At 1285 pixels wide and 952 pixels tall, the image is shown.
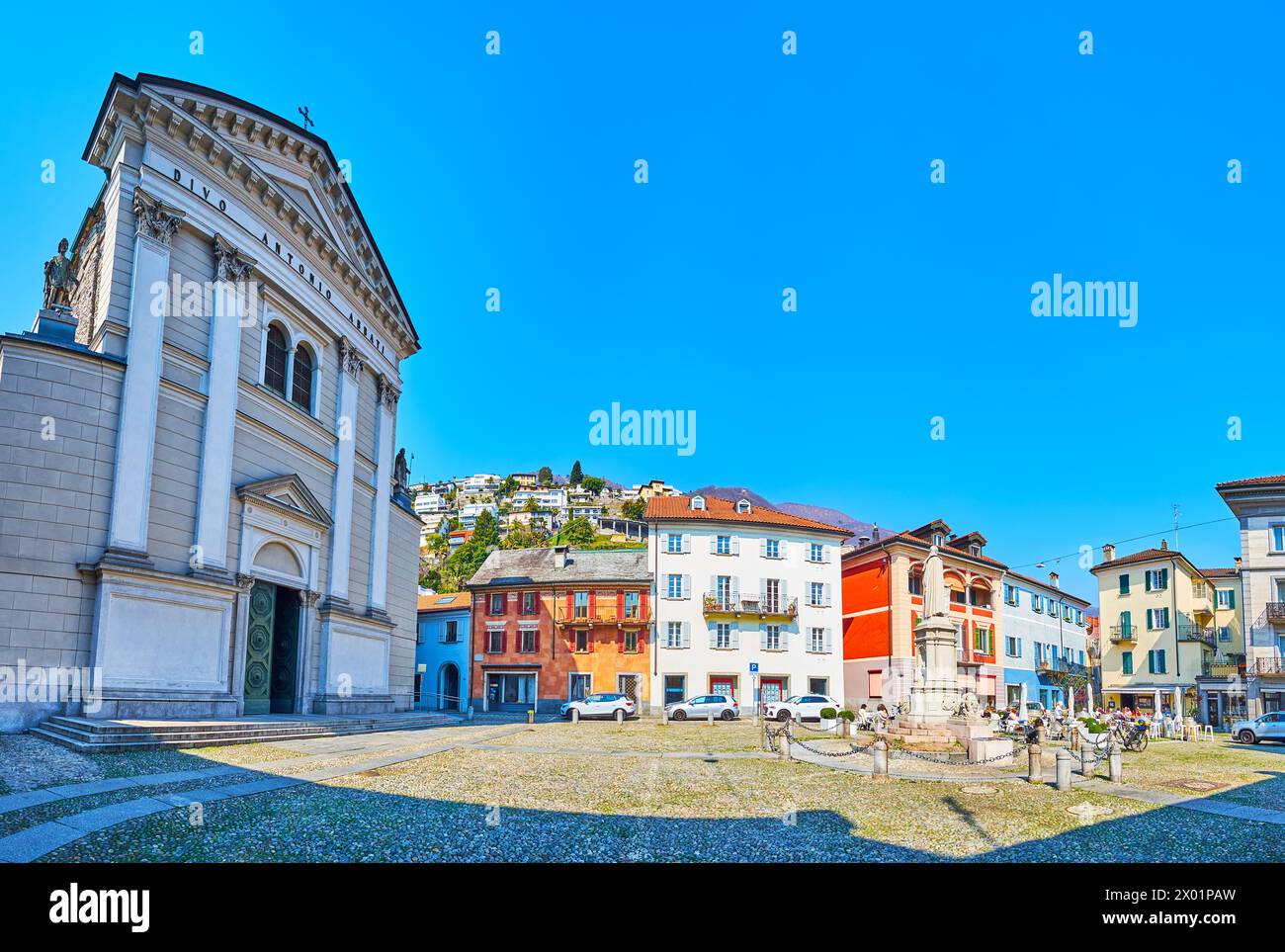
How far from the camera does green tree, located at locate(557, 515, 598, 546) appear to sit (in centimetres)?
13138

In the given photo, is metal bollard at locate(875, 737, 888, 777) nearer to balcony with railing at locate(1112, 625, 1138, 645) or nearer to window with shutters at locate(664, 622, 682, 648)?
window with shutters at locate(664, 622, 682, 648)

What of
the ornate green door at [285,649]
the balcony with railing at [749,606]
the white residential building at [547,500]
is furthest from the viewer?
the white residential building at [547,500]

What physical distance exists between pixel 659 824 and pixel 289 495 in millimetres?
19601

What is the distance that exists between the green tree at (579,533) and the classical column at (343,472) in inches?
3830

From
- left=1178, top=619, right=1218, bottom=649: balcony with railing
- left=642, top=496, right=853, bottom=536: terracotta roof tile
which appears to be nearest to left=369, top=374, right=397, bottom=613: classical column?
left=642, top=496, right=853, bottom=536: terracotta roof tile

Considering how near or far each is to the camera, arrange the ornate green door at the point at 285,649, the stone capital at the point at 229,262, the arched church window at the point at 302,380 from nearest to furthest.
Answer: the stone capital at the point at 229,262 < the ornate green door at the point at 285,649 < the arched church window at the point at 302,380

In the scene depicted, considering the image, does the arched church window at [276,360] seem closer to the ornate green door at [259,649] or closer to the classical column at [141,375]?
the classical column at [141,375]

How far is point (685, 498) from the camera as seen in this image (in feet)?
168

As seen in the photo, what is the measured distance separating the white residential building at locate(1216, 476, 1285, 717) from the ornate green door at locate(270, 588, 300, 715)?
46.9m

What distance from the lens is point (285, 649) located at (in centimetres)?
2598

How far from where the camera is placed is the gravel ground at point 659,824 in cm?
810

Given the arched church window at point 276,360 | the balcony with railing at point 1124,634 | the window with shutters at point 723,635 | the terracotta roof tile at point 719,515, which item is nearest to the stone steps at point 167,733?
the arched church window at point 276,360
